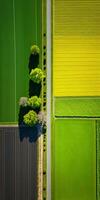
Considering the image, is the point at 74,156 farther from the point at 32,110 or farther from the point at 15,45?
the point at 15,45

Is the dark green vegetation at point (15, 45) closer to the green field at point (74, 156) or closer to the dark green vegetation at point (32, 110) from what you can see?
the dark green vegetation at point (32, 110)

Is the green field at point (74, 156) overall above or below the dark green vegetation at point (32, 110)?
below

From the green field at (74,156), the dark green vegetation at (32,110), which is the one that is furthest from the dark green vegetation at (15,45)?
the green field at (74,156)

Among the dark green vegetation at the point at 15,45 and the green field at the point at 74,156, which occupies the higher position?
the dark green vegetation at the point at 15,45

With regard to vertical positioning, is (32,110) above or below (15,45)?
below

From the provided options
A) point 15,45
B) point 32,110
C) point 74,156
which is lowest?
point 74,156

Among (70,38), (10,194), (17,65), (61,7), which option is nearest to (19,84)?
(17,65)

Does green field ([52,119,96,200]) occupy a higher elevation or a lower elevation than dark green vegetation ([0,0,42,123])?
lower

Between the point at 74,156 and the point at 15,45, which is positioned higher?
the point at 15,45

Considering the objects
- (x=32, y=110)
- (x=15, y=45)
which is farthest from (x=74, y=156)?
(x=15, y=45)

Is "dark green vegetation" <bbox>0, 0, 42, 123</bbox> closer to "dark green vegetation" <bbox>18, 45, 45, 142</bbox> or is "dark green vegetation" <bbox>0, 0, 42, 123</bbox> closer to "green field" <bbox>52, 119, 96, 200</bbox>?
"dark green vegetation" <bbox>18, 45, 45, 142</bbox>

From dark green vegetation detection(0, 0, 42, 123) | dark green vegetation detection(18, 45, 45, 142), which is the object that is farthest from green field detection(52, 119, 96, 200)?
dark green vegetation detection(0, 0, 42, 123)
